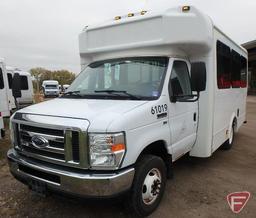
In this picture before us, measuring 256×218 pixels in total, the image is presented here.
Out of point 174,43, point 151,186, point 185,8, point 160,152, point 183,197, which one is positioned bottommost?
point 183,197

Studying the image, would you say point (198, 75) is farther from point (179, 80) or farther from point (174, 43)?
point (174, 43)

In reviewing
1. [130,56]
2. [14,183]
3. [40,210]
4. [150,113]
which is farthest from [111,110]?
[14,183]

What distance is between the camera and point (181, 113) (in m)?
4.35

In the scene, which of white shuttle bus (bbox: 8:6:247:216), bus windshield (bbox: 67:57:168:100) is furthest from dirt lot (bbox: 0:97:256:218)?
bus windshield (bbox: 67:57:168:100)

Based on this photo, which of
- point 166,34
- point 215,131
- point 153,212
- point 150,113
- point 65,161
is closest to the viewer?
point 65,161

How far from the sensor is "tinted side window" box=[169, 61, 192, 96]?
165 inches

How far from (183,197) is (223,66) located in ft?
9.82

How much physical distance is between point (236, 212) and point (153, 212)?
119cm

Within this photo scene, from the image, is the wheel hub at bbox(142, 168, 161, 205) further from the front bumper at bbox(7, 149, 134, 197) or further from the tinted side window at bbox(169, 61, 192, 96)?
the tinted side window at bbox(169, 61, 192, 96)

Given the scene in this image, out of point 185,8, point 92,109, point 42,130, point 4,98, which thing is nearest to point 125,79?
point 92,109

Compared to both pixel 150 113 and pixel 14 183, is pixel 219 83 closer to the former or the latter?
pixel 150 113

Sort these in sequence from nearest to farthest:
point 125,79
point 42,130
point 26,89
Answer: point 42,130 < point 125,79 < point 26,89

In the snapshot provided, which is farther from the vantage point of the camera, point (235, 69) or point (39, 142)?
point (235, 69)

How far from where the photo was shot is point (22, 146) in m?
3.63
